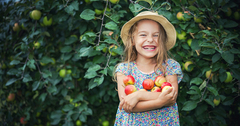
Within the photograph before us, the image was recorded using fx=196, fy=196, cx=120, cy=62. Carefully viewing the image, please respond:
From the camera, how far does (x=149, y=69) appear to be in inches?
43.9

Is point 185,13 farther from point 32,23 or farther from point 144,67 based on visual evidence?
point 32,23

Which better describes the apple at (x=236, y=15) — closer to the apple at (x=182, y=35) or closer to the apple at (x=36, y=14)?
the apple at (x=182, y=35)

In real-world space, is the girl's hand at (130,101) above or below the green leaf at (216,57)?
below

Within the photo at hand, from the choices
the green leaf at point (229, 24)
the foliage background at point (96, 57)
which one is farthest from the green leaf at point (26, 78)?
the green leaf at point (229, 24)

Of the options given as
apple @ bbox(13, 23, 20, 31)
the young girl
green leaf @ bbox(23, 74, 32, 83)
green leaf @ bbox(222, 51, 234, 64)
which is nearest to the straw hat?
the young girl

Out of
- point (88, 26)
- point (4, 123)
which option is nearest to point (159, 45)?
point (88, 26)

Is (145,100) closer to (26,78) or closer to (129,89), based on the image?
(129,89)

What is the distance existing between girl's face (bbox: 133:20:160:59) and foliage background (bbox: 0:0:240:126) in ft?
0.79

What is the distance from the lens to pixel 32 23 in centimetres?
177

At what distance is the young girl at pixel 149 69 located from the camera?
949 millimetres

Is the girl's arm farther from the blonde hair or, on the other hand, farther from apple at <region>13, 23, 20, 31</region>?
apple at <region>13, 23, 20, 31</region>

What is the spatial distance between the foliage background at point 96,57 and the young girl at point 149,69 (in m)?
0.19

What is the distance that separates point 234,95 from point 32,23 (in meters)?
1.75

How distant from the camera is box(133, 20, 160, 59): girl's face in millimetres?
1035
